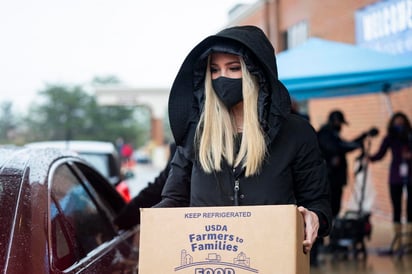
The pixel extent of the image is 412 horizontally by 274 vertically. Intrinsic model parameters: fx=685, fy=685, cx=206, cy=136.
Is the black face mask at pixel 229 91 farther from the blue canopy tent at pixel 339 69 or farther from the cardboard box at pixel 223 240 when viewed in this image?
the blue canopy tent at pixel 339 69

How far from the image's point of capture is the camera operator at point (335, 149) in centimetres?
812

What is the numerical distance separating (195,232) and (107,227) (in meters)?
1.68

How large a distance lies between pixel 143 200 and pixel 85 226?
52cm

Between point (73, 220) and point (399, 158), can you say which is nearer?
point (73, 220)

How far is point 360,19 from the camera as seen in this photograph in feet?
34.2

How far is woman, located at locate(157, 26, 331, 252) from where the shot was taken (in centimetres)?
261

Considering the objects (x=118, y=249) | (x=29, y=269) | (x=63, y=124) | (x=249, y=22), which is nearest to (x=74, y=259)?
(x=29, y=269)

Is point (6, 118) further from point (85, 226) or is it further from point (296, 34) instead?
point (85, 226)

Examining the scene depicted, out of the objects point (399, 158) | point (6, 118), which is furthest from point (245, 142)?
point (6, 118)

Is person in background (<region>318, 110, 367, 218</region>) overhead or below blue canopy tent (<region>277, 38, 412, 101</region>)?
below

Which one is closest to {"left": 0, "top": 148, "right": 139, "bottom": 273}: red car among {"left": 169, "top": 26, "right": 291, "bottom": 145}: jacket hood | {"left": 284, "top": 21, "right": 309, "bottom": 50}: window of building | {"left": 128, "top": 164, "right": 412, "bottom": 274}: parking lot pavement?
{"left": 169, "top": 26, "right": 291, "bottom": 145}: jacket hood

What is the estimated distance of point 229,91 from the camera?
8.79 feet

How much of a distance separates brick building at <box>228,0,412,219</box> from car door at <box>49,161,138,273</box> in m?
4.53

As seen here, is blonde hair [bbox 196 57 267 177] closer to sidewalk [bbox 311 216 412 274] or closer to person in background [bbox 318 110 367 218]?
sidewalk [bbox 311 216 412 274]
